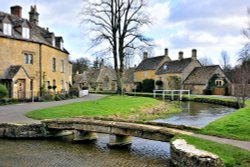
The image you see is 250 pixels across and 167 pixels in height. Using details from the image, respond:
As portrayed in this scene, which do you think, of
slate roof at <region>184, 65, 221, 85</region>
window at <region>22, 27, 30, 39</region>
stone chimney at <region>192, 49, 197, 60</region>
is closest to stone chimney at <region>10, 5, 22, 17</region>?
window at <region>22, 27, 30, 39</region>

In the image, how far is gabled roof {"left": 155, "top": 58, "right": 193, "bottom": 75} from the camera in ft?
208

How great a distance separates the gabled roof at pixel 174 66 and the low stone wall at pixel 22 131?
48638 millimetres

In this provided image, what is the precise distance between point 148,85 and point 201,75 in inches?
547

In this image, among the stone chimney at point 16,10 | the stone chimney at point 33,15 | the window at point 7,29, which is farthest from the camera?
the stone chimney at point 33,15

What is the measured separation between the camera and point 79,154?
1298 cm

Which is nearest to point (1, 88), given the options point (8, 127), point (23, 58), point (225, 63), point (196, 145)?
point (23, 58)

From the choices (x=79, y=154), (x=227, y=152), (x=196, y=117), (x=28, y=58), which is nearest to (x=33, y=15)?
(x=28, y=58)

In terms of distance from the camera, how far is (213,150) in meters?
9.59

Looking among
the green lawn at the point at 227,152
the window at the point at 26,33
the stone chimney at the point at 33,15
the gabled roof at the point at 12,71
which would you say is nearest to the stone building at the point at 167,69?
the stone chimney at the point at 33,15

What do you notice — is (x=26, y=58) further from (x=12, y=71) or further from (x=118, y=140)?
(x=118, y=140)

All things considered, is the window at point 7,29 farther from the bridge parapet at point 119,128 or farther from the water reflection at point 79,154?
the water reflection at point 79,154

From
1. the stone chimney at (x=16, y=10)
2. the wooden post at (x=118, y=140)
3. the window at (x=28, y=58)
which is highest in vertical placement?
the stone chimney at (x=16, y=10)

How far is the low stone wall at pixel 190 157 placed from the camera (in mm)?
8523

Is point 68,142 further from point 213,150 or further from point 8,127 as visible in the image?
point 213,150
